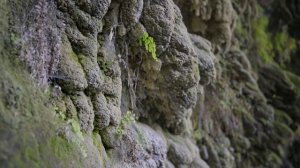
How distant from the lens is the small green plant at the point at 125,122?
234 inches

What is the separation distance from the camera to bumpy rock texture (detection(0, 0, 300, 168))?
411 centimetres

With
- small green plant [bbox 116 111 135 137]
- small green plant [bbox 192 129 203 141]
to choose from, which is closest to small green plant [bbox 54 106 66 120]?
small green plant [bbox 116 111 135 137]

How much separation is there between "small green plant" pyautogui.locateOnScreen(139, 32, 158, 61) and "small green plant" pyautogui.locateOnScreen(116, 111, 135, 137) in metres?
1.07

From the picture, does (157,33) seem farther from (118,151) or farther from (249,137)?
(249,137)

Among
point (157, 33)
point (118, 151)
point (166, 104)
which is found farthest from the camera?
point (166, 104)

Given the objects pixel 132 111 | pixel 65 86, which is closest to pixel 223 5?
pixel 132 111

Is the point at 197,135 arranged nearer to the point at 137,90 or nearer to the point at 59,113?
the point at 137,90

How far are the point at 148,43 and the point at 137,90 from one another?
3.64 ft

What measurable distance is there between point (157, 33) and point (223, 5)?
421cm

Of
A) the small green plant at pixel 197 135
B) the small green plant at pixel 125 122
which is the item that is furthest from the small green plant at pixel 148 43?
the small green plant at pixel 197 135

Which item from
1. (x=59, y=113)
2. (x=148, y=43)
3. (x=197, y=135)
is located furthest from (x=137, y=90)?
(x=197, y=135)

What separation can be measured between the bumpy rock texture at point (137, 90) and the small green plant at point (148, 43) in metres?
0.07

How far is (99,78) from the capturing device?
5.37 metres

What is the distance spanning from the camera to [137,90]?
736cm
